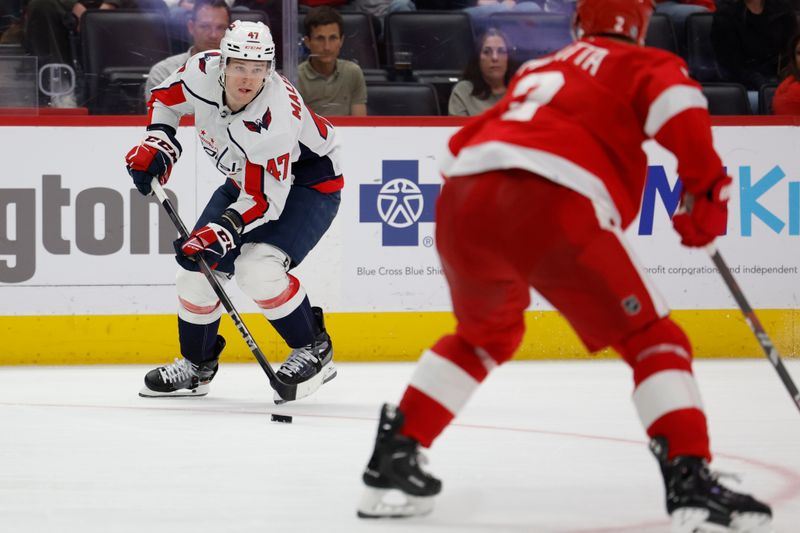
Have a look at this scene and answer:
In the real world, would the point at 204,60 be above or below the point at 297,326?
above

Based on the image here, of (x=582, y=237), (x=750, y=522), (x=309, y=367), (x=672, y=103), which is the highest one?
(x=672, y=103)

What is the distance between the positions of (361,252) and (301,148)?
3.85 ft

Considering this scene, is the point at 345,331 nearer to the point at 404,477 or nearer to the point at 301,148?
the point at 301,148

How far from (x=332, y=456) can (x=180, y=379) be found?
1.24m

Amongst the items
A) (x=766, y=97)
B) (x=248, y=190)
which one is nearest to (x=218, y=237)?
(x=248, y=190)

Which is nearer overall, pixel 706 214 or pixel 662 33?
pixel 706 214

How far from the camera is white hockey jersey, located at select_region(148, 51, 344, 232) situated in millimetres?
3871

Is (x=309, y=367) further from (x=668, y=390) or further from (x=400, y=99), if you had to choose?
(x=668, y=390)

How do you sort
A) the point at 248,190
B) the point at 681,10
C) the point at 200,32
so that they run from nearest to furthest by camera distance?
the point at 248,190, the point at 200,32, the point at 681,10

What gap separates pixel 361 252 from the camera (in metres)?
5.28

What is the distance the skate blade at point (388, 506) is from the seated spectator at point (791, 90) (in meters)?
3.60

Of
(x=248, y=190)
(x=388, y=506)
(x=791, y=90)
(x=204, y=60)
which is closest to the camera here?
(x=388, y=506)

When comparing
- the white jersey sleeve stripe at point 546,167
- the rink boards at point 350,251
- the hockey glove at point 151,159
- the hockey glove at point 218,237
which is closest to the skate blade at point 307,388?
the hockey glove at point 218,237

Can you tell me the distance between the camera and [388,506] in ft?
7.81
